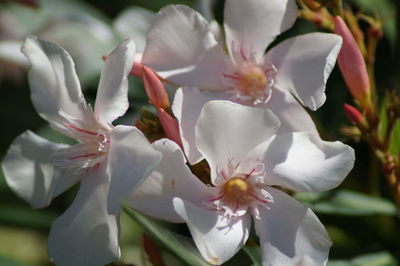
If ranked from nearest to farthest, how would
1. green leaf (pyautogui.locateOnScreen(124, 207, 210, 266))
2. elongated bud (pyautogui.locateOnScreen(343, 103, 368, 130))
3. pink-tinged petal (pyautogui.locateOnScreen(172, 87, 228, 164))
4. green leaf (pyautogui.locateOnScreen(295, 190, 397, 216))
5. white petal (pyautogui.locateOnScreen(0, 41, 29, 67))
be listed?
green leaf (pyautogui.locateOnScreen(124, 207, 210, 266))
pink-tinged petal (pyautogui.locateOnScreen(172, 87, 228, 164))
elongated bud (pyautogui.locateOnScreen(343, 103, 368, 130))
green leaf (pyautogui.locateOnScreen(295, 190, 397, 216))
white petal (pyautogui.locateOnScreen(0, 41, 29, 67))

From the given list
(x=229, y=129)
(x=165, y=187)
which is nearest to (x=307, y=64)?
Answer: (x=229, y=129)

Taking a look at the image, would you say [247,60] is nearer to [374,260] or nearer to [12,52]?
[374,260]

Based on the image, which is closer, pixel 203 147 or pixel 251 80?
pixel 203 147

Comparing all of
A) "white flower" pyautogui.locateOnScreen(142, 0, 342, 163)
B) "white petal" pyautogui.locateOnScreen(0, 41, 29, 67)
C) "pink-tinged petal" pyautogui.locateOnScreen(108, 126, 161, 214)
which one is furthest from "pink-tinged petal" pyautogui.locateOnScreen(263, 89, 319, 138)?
"white petal" pyautogui.locateOnScreen(0, 41, 29, 67)

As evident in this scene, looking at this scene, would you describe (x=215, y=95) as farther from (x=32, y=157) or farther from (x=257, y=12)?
(x=32, y=157)

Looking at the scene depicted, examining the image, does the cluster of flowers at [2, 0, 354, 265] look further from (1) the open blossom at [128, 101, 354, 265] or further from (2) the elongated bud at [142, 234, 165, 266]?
(2) the elongated bud at [142, 234, 165, 266]
